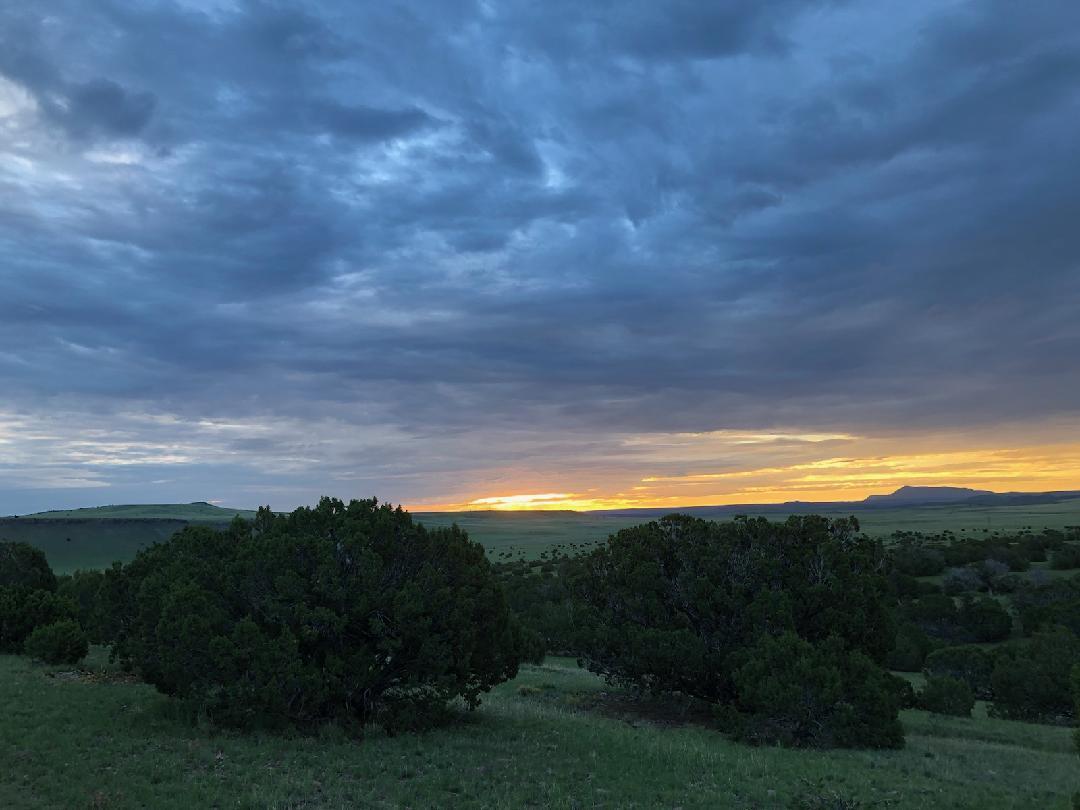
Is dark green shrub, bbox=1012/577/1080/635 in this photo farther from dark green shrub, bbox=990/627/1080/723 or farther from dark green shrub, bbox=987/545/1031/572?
dark green shrub, bbox=987/545/1031/572

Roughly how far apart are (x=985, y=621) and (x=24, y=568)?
65.8 m

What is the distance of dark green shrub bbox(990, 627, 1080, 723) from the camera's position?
3425cm

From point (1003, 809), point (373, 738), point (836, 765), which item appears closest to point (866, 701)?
point (836, 765)

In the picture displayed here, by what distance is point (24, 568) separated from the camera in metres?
45.2


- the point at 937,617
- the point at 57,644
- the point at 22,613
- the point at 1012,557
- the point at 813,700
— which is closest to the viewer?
the point at 813,700

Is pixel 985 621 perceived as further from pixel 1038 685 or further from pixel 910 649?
pixel 1038 685

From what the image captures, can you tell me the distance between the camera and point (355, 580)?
2095 cm

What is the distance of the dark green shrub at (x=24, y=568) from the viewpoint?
44781 mm

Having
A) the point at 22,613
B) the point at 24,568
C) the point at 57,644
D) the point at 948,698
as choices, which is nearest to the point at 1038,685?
the point at 948,698

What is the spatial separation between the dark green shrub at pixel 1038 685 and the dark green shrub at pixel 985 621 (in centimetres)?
1633

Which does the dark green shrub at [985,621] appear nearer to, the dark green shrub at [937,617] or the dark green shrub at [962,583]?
the dark green shrub at [937,617]

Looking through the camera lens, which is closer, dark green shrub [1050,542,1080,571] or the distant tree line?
the distant tree line

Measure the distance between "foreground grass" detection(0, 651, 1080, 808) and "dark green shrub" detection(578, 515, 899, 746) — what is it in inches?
89.9

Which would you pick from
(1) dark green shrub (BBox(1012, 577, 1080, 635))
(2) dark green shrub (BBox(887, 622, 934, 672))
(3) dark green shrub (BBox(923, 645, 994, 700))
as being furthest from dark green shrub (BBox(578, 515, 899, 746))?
(1) dark green shrub (BBox(1012, 577, 1080, 635))
